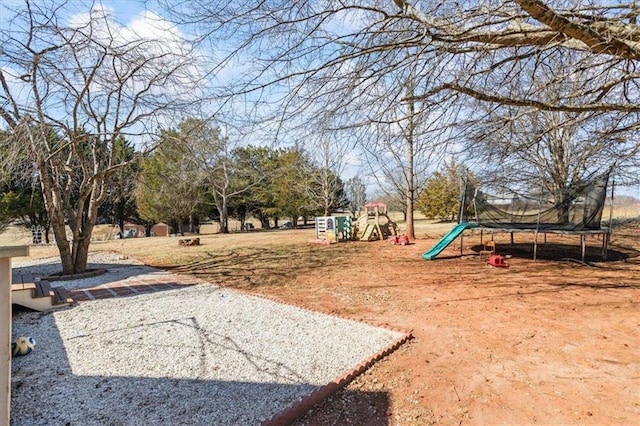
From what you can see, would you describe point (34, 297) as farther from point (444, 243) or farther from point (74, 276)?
point (444, 243)

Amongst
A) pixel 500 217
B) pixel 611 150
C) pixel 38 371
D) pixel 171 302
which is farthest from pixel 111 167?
pixel 611 150

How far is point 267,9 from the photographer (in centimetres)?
282

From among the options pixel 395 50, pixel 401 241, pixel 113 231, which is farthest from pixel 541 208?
pixel 113 231

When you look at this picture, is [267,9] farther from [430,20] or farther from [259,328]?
[259,328]

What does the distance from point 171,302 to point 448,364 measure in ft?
12.2

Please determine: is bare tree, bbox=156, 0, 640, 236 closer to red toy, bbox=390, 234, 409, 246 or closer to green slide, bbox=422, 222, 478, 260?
green slide, bbox=422, 222, 478, 260

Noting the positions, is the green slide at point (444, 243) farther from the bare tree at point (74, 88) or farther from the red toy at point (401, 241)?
the bare tree at point (74, 88)

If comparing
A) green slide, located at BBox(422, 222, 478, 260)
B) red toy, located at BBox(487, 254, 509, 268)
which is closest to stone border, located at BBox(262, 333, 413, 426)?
red toy, located at BBox(487, 254, 509, 268)

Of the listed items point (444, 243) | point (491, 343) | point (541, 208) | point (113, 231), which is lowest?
point (491, 343)

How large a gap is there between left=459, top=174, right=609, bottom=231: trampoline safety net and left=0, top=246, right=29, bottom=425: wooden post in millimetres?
10014

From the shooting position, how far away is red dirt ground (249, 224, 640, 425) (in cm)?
240

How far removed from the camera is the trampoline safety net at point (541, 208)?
8.64 meters

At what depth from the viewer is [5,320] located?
1.67m

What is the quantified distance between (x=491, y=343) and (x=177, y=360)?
9.62 feet
